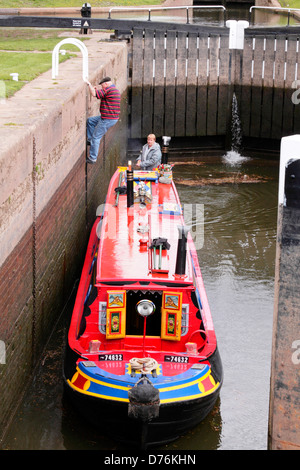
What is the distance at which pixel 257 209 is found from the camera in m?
17.9

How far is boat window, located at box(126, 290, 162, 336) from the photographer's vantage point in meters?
9.50

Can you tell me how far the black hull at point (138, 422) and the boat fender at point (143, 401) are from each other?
0.19m

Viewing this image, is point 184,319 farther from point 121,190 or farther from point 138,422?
point 121,190

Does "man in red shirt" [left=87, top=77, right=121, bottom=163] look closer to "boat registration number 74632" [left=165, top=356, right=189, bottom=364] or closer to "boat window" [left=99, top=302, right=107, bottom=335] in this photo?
"boat window" [left=99, top=302, right=107, bottom=335]

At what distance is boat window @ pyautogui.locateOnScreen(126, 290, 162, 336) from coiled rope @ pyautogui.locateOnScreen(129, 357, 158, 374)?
79cm

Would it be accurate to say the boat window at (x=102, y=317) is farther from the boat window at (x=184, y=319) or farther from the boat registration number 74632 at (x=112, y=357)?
the boat window at (x=184, y=319)

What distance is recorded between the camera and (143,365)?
8.78m

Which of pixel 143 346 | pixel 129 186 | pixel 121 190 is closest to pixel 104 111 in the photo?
pixel 121 190

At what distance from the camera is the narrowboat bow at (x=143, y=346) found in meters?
8.58

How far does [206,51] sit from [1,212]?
14.8 meters

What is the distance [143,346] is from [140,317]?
0.53 metres

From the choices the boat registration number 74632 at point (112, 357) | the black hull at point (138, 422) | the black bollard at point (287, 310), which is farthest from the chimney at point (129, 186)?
the black bollard at point (287, 310)

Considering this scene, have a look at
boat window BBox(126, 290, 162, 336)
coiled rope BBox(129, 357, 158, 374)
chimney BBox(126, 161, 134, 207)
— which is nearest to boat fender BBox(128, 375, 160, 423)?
coiled rope BBox(129, 357, 158, 374)
